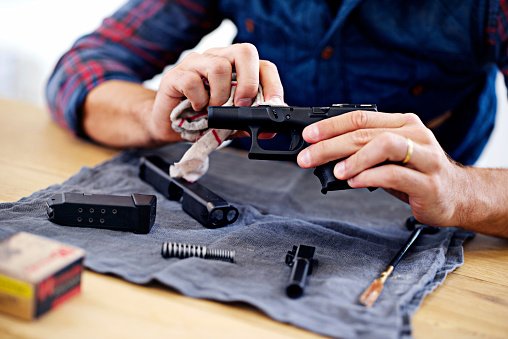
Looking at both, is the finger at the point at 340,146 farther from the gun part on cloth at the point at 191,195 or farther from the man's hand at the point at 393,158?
the gun part on cloth at the point at 191,195

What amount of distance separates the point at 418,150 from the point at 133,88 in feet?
2.69

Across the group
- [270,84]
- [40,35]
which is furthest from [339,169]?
[40,35]

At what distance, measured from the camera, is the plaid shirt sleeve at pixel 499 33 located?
1101 millimetres

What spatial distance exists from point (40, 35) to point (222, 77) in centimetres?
202

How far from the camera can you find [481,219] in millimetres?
899

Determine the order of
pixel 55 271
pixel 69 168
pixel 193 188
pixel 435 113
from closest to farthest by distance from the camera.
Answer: pixel 55 271, pixel 193 188, pixel 69 168, pixel 435 113

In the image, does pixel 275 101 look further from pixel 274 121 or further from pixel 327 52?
pixel 327 52

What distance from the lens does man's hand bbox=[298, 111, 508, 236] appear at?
2.47 feet

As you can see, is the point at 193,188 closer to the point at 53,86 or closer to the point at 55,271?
the point at 55,271

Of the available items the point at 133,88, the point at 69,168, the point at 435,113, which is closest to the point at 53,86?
the point at 133,88

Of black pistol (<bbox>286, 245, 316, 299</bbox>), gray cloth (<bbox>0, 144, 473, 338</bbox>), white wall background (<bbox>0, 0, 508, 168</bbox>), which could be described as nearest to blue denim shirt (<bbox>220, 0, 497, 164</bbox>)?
gray cloth (<bbox>0, 144, 473, 338</bbox>)

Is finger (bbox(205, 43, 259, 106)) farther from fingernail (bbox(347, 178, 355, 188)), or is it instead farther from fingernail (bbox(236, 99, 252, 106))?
fingernail (bbox(347, 178, 355, 188))

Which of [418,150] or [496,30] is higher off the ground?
[496,30]

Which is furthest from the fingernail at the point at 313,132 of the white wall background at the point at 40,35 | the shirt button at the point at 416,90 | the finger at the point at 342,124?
the white wall background at the point at 40,35
